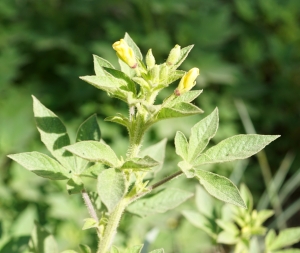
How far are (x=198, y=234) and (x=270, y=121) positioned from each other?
1.18 meters

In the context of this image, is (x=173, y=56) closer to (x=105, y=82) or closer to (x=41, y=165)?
(x=105, y=82)

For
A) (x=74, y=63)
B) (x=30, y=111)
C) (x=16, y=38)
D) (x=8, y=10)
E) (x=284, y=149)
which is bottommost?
(x=284, y=149)

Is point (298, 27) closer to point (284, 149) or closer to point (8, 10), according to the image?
point (284, 149)

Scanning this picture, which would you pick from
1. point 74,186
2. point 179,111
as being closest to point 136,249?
point 74,186

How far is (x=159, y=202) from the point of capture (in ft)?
3.01

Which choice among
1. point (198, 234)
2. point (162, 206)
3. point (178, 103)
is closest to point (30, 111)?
point (198, 234)

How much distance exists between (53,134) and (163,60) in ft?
5.65

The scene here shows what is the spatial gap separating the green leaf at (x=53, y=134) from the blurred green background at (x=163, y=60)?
109 cm

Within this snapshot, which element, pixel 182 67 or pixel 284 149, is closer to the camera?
pixel 182 67

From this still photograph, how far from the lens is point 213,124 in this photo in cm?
79

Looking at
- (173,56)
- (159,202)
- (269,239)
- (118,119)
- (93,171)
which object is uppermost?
(173,56)

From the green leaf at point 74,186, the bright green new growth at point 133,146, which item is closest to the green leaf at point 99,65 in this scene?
the bright green new growth at point 133,146

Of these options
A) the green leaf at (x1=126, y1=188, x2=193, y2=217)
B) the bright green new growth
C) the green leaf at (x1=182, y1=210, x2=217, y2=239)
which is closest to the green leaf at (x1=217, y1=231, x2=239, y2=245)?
the green leaf at (x1=182, y1=210, x2=217, y2=239)

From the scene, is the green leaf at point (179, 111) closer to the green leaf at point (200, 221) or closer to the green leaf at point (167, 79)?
the green leaf at point (167, 79)
